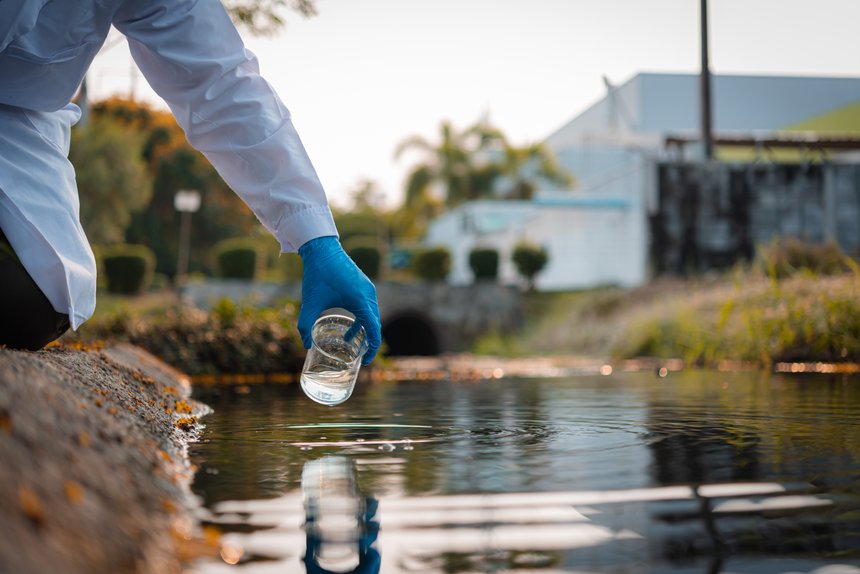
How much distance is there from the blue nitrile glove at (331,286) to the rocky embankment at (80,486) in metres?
0.63

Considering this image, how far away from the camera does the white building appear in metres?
24.0

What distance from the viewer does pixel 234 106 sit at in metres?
2.31

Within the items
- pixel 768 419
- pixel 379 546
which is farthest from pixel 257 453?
pixel 768 419

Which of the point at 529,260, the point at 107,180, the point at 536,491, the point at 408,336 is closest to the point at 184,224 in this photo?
the point at 107,180

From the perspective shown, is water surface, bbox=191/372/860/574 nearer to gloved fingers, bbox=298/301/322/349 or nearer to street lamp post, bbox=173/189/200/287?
gloved fingers, bbox=298/301/322/349

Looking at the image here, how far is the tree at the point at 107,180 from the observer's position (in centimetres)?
3020

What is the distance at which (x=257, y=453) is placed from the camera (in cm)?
202

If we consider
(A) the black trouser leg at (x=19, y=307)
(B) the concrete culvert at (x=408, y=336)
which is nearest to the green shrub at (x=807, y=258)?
(A) the black trouser leg at (x=19, y=307)

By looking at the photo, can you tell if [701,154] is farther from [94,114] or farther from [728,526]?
[94,114]

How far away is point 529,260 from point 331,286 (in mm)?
21602

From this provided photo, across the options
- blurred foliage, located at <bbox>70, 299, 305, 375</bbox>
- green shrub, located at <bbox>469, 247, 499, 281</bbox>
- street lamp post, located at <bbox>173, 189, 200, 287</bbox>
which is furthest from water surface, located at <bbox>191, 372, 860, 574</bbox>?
street lamp post, located at <bbox>173, 189, 200, 287</bbox>

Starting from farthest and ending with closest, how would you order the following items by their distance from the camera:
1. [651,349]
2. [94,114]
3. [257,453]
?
1. [94,114]
2. [651,349]
3. [257,453]

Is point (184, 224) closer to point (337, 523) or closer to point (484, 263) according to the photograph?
point (484, 263)

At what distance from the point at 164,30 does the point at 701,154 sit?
19.7 metres
